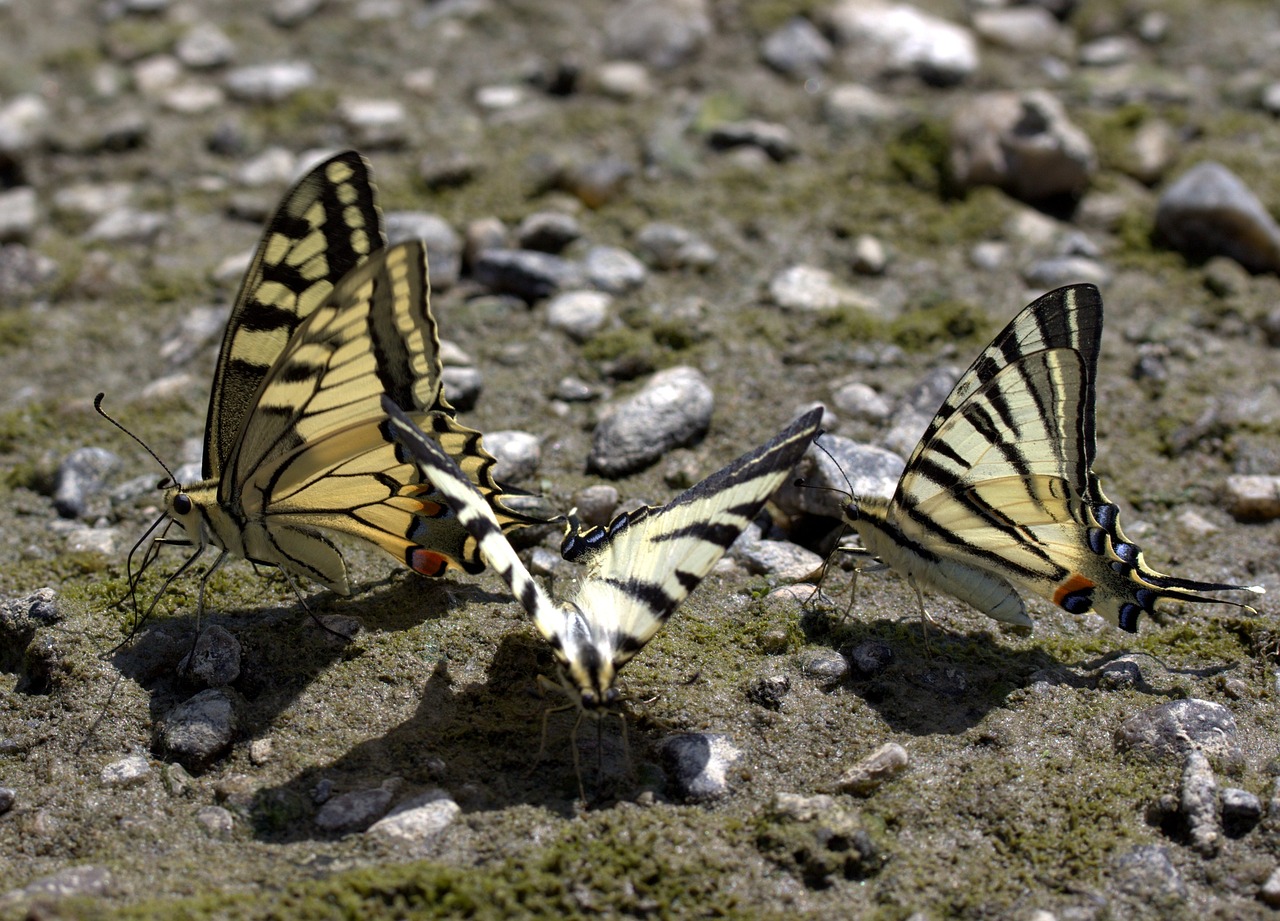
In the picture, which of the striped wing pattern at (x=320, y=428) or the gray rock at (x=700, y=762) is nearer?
the gray rock at (x=700, y=762)

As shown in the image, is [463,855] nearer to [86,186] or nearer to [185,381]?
[185,381]

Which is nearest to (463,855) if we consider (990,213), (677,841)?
(677,841)

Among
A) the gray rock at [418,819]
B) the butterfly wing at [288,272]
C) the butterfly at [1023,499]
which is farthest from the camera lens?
the butterfly wing at [288,272]

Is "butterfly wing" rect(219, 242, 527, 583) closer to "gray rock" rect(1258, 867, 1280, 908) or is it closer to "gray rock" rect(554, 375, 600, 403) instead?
"gray rock" rect(554, 375, 600, 403)

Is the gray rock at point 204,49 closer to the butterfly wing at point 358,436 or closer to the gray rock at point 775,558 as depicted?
the butterfly wing at point 358,436

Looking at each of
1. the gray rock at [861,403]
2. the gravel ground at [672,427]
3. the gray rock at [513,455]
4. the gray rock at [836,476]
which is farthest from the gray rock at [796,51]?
the gray rock at [513,455]
